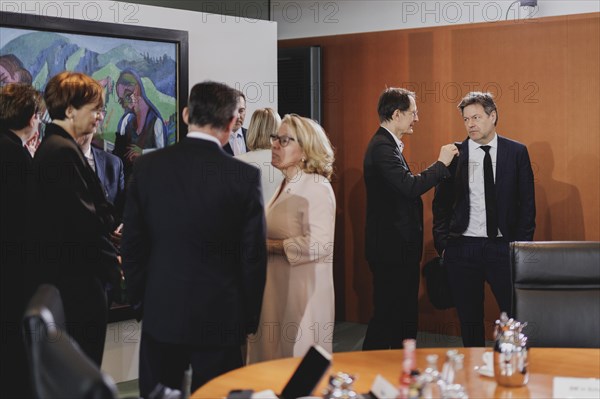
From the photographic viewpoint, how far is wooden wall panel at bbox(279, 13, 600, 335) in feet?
19.2

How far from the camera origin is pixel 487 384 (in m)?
2.57

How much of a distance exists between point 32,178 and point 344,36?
3833 mm

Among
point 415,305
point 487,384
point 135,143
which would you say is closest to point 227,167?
point 487,384

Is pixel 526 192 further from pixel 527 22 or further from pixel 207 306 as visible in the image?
pixel 207 306

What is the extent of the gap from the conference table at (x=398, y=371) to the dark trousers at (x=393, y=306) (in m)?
2.29

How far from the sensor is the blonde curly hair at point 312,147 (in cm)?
401

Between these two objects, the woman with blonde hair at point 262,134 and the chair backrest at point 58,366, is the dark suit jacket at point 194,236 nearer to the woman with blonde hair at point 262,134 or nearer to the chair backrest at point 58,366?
the chair backrest at point 58,366

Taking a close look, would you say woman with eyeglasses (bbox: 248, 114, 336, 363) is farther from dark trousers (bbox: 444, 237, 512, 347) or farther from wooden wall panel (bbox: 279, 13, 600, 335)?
wooden wall panel (bbox: 279, 13, 600, 335)

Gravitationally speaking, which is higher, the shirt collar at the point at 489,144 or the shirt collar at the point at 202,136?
the shirt collar at the point at 489,144

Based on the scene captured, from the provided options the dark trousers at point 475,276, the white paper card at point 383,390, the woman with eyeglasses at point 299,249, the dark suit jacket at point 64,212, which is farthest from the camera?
the dark trousers at point 475,276

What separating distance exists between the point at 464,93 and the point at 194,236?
3.67m

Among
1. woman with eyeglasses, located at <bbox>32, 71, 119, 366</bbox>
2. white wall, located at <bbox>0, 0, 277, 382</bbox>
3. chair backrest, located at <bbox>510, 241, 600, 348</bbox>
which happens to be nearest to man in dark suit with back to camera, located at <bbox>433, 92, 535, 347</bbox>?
white wall, located at <bbox>0, 0, 277, 382</bbox>

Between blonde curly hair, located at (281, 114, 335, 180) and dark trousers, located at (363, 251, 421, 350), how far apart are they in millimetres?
1413

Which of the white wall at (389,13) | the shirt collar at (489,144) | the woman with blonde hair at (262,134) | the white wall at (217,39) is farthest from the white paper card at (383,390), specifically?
the white wall at (389,13)
